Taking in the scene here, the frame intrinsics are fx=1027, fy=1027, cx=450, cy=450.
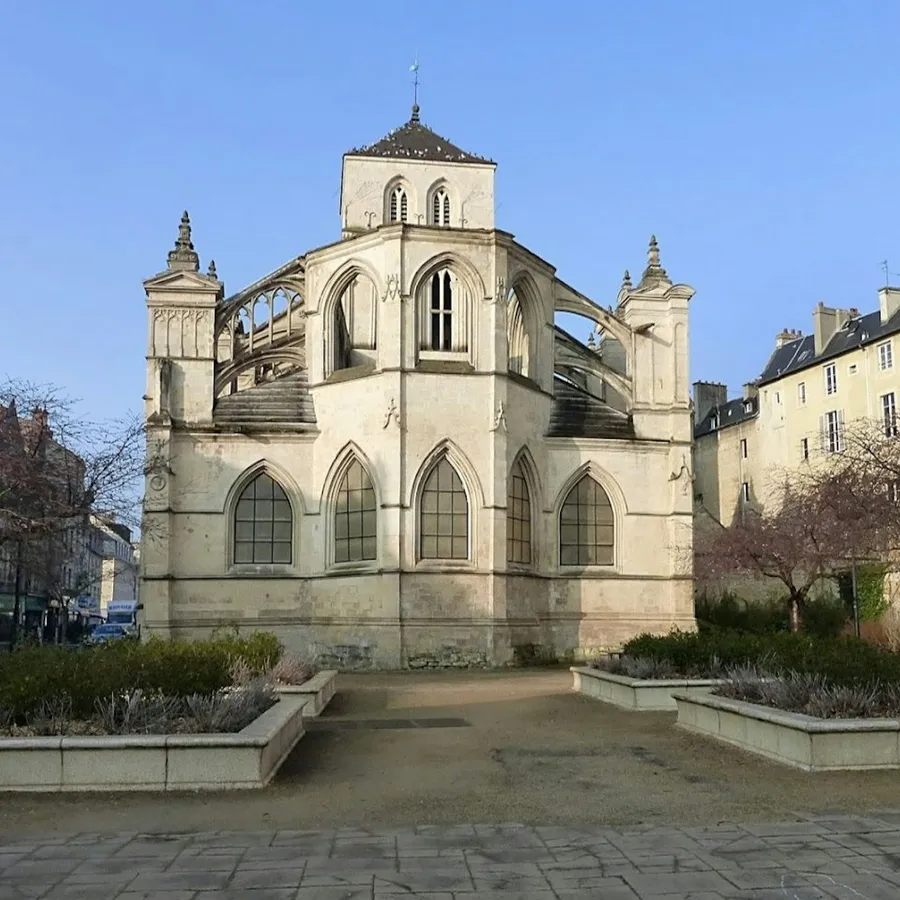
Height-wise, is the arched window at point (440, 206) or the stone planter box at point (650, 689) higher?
the arched window at point (440, 206)

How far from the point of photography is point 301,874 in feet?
20.3

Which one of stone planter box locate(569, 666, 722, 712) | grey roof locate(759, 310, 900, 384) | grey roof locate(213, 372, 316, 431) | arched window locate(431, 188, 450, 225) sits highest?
arched window locate(431, 188, 450, 225)

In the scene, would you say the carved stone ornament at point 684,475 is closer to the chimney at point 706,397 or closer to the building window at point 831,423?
the building window at point 831,423

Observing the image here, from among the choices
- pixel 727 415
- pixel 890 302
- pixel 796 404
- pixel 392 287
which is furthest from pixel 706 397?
pixel 392 287

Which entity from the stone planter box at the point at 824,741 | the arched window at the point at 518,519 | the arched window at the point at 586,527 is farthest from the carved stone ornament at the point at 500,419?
the stone planter box at the point at 824,741

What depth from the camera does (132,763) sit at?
8.97 metres

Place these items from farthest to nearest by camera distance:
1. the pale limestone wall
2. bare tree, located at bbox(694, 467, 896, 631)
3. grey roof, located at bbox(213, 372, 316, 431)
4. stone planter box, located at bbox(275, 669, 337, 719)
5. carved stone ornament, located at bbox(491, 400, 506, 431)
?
the pale limestone wall < grey roof, located at bbox(213, 372, 316, 431) < carved stone ornament, located at bbox(491, 400, 506, 431) < bare tree, located at bbox(694, 467, 896, 631) < stone planter box, located at bbox(275, 669, 337, 719)

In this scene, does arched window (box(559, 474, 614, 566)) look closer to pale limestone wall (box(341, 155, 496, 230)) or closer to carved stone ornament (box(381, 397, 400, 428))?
carved stone ornament (box(381, 397, 400, 428))

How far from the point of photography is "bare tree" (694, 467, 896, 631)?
773 inches

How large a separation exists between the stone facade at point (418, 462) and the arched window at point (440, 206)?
438 cm

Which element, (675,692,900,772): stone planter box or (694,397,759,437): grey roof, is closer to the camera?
(675,692,900,772): stone planter box

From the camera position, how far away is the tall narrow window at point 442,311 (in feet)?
89.2

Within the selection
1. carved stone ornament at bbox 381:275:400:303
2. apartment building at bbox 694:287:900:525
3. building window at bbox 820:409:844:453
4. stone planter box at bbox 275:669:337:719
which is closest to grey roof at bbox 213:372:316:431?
carved stone ornament at bbox 381:275:400:303

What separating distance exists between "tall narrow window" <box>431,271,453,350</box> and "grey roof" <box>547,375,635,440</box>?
412cm
